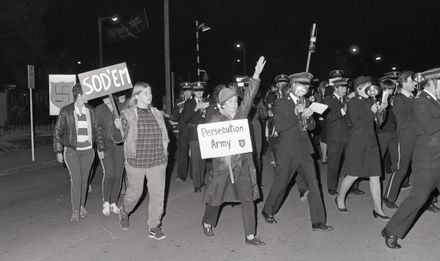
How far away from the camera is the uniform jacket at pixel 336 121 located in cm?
842

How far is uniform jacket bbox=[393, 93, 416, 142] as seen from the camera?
7.16 metres

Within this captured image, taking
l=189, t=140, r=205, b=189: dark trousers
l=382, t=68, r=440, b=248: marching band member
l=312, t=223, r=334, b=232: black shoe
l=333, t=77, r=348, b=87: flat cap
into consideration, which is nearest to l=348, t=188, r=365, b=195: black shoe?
l=333, t=77, r=348, b=87: flat cap

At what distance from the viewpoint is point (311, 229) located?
19.9 ft

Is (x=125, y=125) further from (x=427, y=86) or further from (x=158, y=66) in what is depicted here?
(x=158, y=66)

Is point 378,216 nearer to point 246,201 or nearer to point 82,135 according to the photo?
point 246,201

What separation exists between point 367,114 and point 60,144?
4013 millimetres

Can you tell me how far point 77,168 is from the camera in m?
6.55

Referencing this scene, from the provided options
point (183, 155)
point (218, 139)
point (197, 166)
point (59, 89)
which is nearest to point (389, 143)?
point (197, 166)

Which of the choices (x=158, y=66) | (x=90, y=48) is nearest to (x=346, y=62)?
(x=158, y=66)

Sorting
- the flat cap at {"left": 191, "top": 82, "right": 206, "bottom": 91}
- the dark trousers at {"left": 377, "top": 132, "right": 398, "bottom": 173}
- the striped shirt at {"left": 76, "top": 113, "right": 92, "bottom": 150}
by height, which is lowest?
the dark trousers at {"left": 377, "top": 132, "right": 398, "bottom": 173}

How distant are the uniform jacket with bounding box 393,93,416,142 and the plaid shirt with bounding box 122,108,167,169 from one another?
3.61 metres

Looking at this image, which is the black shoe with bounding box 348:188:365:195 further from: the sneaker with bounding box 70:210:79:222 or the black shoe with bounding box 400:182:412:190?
the sneaker with bounding box 70:210:79:222

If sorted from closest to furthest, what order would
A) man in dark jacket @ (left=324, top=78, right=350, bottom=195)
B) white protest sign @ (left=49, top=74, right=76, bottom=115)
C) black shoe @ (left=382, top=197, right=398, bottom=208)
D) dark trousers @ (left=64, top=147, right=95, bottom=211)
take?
dark trousers @ (left=64, top=147, right=95, bottom=211) < black shoe @ (left=382, top=197, right=398, bottom=208) < man in dark jacket @ (left=324, top=78, right=350, bottom=195) < white protest sign @ (left=49, top=74, right=76, bottom=115)

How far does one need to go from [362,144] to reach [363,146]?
3 centimetres
